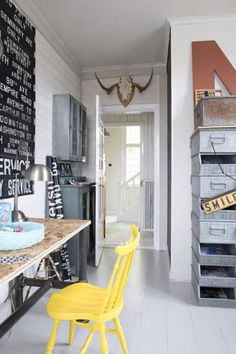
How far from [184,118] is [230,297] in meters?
1.97

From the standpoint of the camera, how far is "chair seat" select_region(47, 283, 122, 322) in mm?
1518

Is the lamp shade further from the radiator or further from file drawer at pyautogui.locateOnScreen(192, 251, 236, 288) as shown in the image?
the radiator

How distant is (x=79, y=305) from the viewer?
162 centimetres

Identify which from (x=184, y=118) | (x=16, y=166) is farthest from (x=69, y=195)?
(x=184, y=118)

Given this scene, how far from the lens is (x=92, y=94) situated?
4.85 m

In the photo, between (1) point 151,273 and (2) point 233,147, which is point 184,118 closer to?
(2) point 233,147

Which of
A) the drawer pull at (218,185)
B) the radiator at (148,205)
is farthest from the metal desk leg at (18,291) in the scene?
the radiator at (148,205)

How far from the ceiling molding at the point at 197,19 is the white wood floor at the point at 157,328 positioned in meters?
3.02

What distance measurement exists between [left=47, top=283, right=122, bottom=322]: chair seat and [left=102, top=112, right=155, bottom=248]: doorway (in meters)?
3.80

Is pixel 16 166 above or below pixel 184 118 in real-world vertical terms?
below

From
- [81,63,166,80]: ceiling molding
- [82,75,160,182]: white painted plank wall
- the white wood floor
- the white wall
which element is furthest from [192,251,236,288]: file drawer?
[81,63,166,80]: ceiling molding

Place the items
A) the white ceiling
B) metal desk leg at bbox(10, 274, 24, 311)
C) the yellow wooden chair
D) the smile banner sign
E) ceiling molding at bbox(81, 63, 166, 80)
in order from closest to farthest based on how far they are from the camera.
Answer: the yellow wooden chair
metal desk leg at bbox(10, 274, 24, 311)
the smile banner sign
the white ceiling
ceiling molding at bbox(81, 63, 166, 80)

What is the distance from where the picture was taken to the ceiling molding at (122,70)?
4578 mm

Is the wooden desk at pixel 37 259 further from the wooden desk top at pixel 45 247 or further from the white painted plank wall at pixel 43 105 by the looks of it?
the white painted plank wall at pixel 43 105
